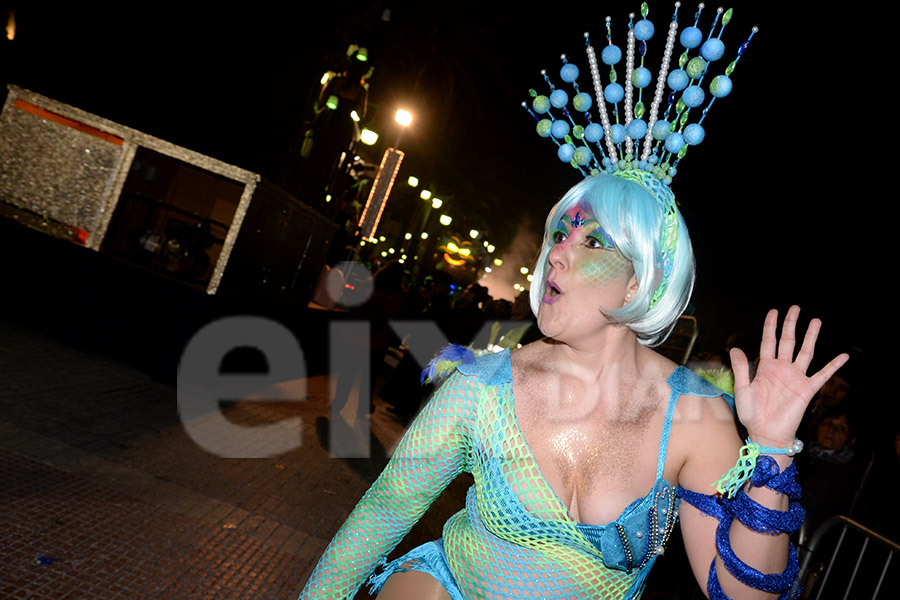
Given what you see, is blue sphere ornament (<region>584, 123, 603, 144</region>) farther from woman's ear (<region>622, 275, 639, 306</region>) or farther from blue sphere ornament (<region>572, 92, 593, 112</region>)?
woman's ear (<region>622, 275, 639, 306</region>)

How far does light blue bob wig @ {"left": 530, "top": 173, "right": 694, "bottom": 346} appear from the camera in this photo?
166 centimetres

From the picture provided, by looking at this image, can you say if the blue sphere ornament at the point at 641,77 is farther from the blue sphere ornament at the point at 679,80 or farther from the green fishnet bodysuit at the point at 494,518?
the green fishnet bodysuit at the point at 494,518

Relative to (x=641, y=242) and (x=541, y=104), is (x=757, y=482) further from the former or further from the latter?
(x=541, y=104)

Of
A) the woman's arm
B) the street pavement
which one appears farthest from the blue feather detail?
the street pavement

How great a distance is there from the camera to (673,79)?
5.81 feet

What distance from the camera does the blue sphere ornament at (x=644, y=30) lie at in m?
1.80

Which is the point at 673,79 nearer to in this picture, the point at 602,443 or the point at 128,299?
the point at 602,443

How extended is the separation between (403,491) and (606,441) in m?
0.65

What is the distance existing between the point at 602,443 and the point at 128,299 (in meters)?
6.25

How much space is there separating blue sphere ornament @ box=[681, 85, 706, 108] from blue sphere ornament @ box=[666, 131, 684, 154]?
0.33 feet

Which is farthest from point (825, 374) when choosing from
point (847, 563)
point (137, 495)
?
point (137, 495)

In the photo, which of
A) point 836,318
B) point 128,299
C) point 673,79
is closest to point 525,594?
point 673,79

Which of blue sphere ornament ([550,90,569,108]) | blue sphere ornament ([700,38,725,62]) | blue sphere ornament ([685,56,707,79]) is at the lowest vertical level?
blue sphere ornament ([550,90,569,108])

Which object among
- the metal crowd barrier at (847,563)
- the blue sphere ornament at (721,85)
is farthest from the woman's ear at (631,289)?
the metal crowd barrier at (847,563)
